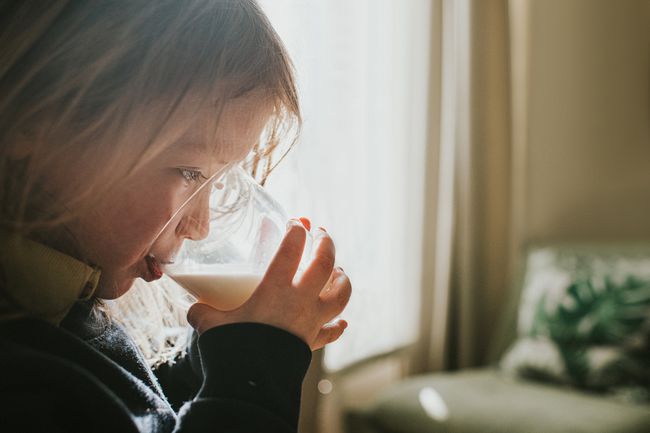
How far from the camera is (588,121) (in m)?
2.55

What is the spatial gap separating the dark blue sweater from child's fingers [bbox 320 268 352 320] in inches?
2.5

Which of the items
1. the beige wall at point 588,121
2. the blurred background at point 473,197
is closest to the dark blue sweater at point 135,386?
the blurred background at point 473,197

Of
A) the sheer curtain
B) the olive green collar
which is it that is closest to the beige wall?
the sheer curtain

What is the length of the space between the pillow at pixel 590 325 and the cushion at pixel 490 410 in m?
0.06

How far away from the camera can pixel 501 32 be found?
2596 millimetres

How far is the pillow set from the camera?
1765mm

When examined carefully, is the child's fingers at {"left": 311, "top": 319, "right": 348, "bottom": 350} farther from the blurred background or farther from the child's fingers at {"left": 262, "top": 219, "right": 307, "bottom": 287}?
the blurred background

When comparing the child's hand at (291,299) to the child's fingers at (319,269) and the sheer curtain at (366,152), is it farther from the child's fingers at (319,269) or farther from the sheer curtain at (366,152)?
the sheer curtain at (366,152)

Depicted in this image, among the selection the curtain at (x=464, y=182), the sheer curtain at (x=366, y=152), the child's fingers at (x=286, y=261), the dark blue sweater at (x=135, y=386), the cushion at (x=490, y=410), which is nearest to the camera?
the dark blue sweater at (x=135, y=386)

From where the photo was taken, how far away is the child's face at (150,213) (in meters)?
0.61

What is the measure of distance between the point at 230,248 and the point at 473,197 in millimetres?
2027

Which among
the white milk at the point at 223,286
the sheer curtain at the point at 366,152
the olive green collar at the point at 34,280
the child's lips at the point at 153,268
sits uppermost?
the sheer curtain at the point at 366,152

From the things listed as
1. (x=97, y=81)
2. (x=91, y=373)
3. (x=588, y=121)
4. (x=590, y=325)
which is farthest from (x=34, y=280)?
(x=588, y=121)

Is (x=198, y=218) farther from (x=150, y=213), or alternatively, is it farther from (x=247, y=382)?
(x=247, y=382)
